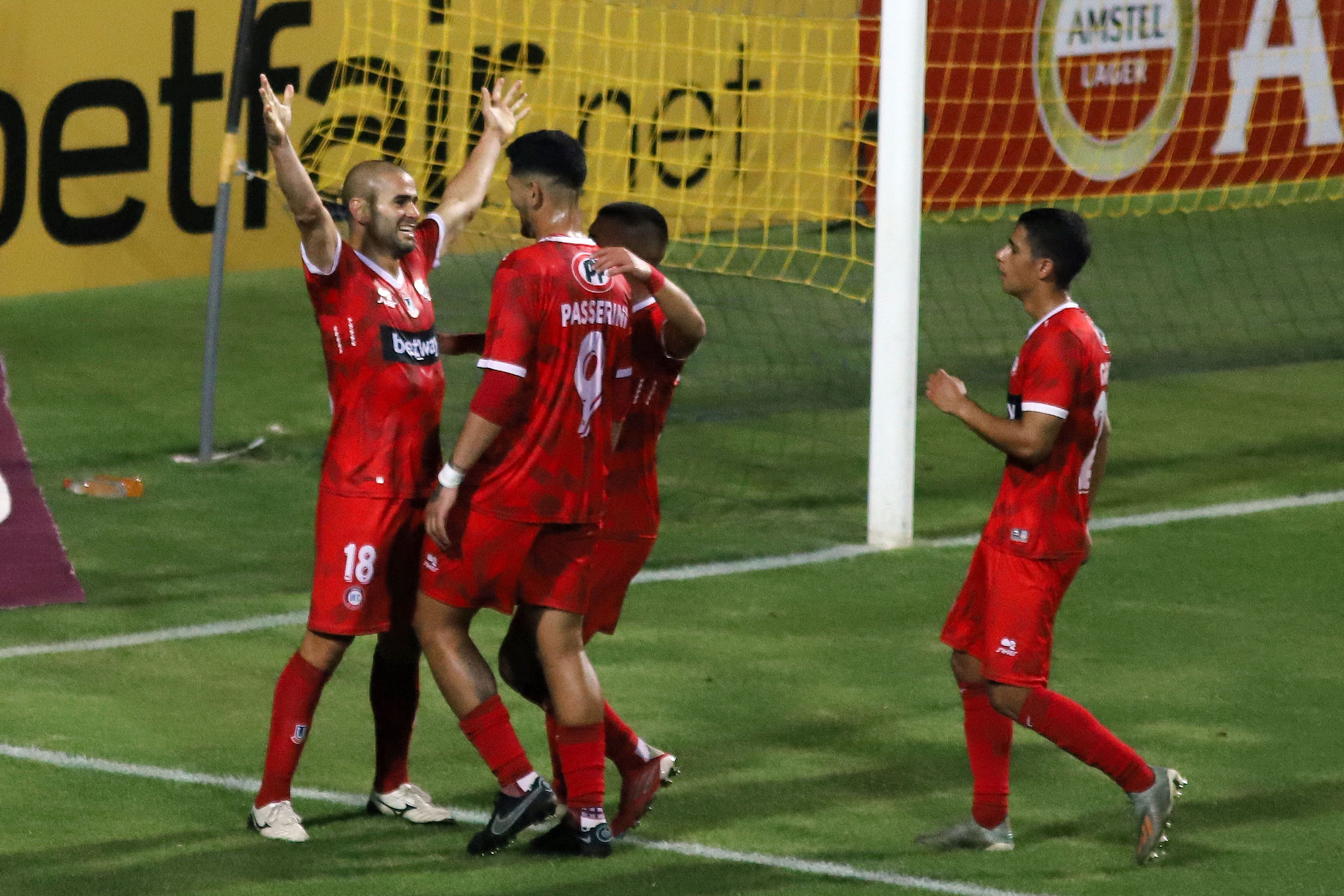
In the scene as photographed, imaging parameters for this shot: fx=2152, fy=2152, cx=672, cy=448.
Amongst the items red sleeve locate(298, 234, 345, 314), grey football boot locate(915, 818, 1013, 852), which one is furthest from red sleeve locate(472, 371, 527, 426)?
grey football boot locate(915, 818, 1013, 852)

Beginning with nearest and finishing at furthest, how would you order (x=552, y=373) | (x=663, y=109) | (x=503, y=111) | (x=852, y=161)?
(x=552, y=373)
(x=503, y=111)
(x=663, y=109)
(x=852, y=161)

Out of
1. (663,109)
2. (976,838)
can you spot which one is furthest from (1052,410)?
(663,109)

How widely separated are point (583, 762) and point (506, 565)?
54cm

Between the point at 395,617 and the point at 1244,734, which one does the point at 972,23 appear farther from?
the point at 395,617

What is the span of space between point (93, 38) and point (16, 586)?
6552mm

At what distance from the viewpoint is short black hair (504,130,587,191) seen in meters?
5.44

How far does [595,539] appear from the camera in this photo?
565 cm

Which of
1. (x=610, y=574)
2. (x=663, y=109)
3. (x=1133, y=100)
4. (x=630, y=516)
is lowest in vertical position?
(x=610, y=574)

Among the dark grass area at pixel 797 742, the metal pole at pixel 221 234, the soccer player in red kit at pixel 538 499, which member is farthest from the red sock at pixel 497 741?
the metal pole at pixel 221 234

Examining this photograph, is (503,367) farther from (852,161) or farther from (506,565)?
(852,161)

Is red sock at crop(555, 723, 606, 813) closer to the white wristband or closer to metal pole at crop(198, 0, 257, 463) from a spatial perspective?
the white wristband

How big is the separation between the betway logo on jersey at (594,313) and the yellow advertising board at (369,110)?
6.90 metres

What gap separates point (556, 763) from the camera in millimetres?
5922

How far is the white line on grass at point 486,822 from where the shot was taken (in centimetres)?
542
